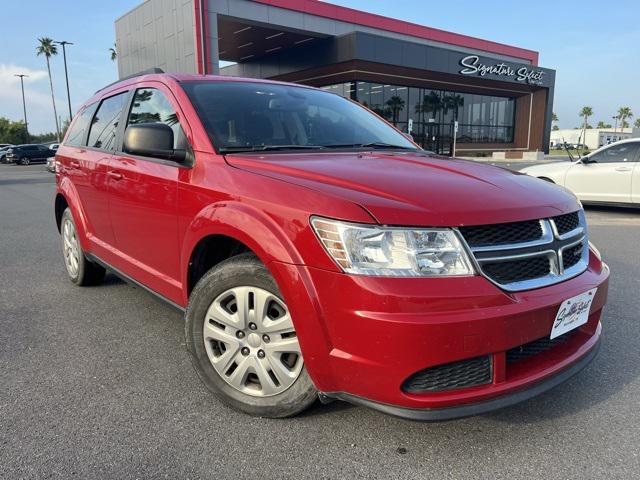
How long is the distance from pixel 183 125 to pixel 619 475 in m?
2.76

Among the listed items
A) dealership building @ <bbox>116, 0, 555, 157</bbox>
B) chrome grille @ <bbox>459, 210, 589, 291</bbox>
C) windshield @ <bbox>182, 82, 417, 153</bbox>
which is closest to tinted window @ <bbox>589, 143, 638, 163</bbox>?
Result: windshield @ <bbox>182, 82, 417, 153</bbox>

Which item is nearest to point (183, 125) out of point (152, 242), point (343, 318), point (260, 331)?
point (152, 242)

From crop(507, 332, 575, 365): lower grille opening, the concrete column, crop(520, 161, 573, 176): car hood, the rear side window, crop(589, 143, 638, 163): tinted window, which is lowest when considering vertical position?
crop(507, 332, 575, 365): lower grille opening

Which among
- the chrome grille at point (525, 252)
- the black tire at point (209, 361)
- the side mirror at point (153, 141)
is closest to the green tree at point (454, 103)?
the side mirror at point (153, 141)

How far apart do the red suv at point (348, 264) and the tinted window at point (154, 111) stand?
2cm

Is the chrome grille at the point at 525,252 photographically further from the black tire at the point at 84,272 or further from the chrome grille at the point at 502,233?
the black tire at the point at 84,272

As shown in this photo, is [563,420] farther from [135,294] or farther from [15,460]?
[135,294]

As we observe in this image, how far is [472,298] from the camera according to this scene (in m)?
1.94

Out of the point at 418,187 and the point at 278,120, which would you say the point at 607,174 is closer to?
the point at 278,120

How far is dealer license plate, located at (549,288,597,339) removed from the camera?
2.21 meters

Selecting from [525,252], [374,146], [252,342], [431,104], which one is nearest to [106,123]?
[374,146]

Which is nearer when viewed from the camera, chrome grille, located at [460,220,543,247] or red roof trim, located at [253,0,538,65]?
chrome grille, located at [460,220,543,247]

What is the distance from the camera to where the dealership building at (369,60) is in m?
24.1
